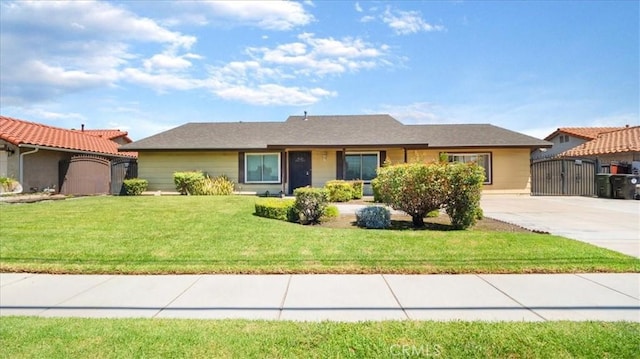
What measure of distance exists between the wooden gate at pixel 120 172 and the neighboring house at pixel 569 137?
28855 millimetres

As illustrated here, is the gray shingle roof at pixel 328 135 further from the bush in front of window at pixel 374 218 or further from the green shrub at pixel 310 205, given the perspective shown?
the bush in front of window at pixel 374 218

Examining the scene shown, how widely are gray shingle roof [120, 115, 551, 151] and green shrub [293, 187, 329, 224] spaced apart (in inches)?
362

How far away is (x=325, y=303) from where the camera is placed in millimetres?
4422

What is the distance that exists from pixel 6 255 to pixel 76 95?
13722mm

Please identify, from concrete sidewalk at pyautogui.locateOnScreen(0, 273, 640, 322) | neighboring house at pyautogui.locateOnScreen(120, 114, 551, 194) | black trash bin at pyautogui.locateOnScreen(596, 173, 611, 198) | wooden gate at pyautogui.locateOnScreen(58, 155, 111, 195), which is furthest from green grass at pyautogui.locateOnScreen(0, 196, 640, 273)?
black trash bin at pyautogui.locateOnScreen(596, 173, 611, 198)

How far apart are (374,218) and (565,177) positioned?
1735 centimetres

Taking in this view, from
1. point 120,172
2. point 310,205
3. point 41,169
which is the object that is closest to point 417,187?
point 310,205

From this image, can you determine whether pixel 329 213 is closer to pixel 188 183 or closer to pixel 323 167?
pixel 323 167

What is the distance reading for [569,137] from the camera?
104 feet

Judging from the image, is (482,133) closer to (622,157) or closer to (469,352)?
(622,157)

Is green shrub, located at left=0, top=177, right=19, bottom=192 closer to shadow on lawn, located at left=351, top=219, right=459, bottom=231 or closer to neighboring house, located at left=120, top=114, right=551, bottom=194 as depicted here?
neighboring house, located at left=120, top=114, right=551, bottom=194

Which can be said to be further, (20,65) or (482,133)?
(482,133)

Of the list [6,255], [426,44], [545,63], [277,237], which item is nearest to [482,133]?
[545,63]

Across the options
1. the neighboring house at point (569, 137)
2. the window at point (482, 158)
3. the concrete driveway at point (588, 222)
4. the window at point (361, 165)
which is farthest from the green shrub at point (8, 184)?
the neighboring house at point (569, 137)
